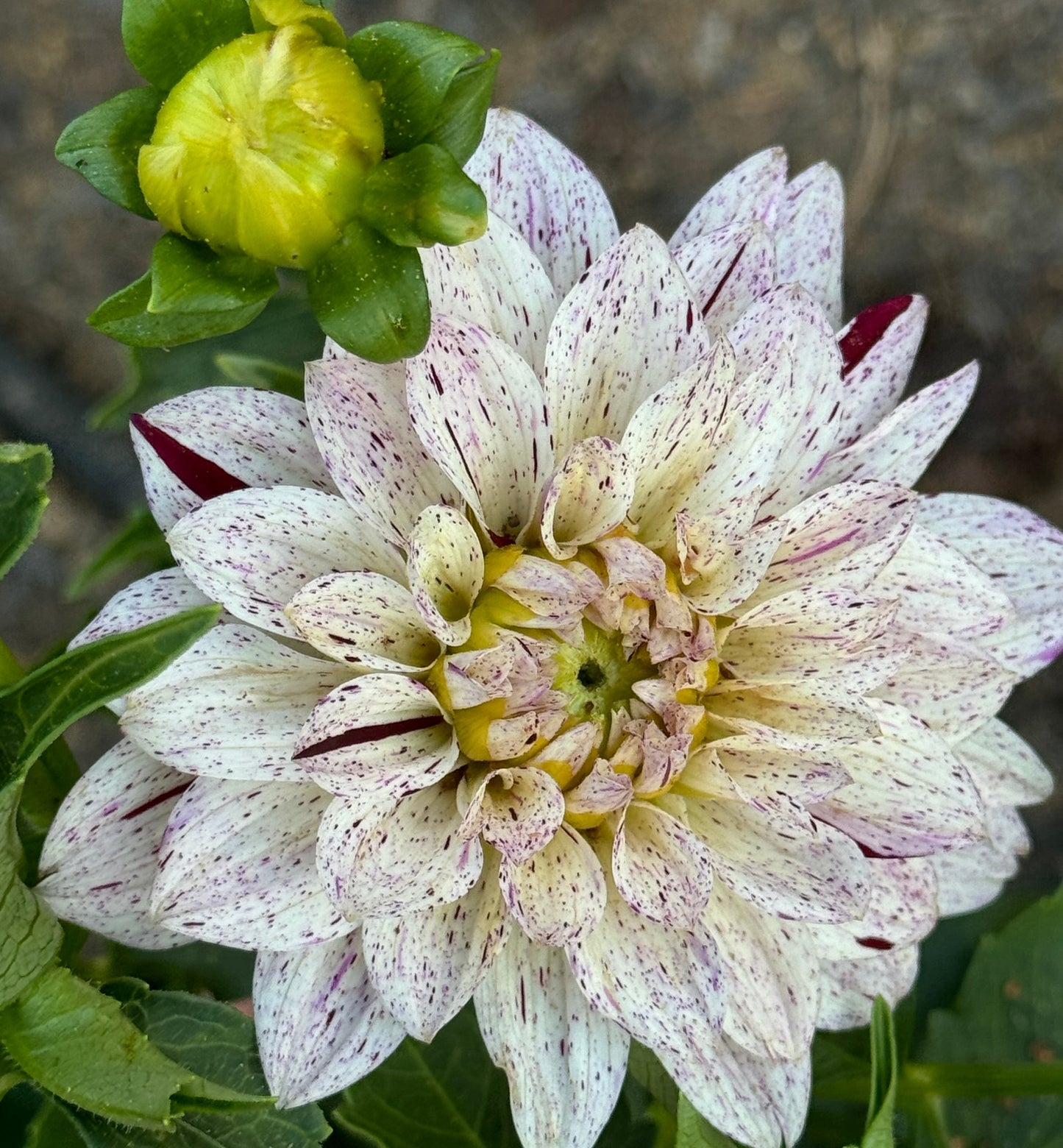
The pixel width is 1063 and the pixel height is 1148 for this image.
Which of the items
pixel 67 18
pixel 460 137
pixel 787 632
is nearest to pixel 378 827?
pixel 787 632

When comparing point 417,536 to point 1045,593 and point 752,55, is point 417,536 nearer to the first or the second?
point 1045,593

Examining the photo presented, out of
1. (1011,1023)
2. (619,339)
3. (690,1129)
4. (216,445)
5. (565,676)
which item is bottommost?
(1011,1023)

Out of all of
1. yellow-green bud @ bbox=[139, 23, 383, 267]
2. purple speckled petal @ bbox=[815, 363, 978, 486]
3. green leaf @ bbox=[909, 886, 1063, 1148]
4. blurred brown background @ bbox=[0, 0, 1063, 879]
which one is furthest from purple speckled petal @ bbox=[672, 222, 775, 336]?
blurred brown background @ bbox=[0, 0, 1063, 879]

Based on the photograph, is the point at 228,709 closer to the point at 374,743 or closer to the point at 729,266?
the point at 374,743

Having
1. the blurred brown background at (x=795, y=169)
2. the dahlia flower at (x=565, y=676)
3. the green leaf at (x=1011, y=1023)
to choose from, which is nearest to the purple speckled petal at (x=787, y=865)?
the dahlia flower at (x=565, y=676)

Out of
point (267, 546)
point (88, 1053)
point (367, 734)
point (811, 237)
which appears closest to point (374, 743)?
point (367, 734)

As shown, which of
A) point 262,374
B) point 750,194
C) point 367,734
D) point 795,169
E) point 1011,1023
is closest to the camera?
point 367,734

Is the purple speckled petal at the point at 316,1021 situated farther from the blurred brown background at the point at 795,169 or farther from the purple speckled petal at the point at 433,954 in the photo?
the blurred brown background at the point at 795,169
